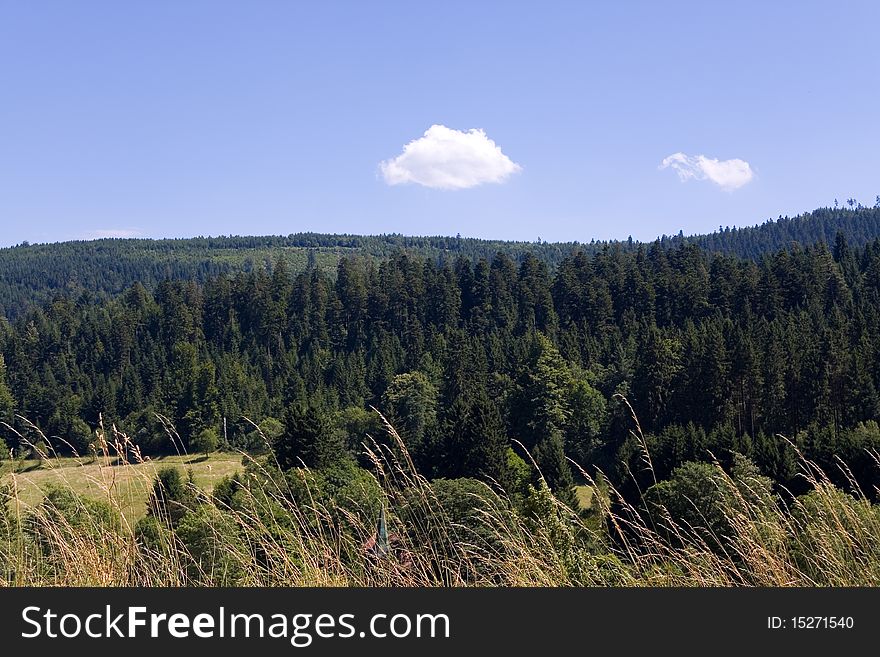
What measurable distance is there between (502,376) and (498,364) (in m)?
5.07

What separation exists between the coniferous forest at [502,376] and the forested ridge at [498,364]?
0.27 meters

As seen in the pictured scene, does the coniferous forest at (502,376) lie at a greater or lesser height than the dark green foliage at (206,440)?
greater

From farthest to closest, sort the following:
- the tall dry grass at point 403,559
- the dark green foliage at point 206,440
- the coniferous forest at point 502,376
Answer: the dark green foliage at point 206,440 < the coniferous forest at point 502,376 < the tall dry grass at point 403,559

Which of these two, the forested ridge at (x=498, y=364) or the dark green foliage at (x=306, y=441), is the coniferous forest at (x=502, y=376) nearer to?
the dark green foliage at (x=306, y=441)

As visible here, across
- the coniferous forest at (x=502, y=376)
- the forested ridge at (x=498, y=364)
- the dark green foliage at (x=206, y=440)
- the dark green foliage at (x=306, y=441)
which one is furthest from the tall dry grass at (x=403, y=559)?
the dark green foliage at (x=206, y=440)

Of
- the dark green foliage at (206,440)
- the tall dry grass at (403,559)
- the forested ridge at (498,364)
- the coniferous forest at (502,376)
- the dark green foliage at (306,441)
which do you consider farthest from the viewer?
the dark green foliage at (206,440)

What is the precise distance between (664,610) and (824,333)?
6342 cm

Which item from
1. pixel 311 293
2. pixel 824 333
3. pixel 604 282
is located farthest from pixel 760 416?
pixel 311 293

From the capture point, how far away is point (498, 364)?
88125 mm

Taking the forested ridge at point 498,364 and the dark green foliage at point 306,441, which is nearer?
the dark green foliage at point 306,441

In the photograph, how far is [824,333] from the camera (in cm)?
5953

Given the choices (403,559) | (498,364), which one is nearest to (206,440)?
(498,364)

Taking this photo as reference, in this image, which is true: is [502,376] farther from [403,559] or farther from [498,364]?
[403,559]

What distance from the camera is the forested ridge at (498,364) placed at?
45.7m
